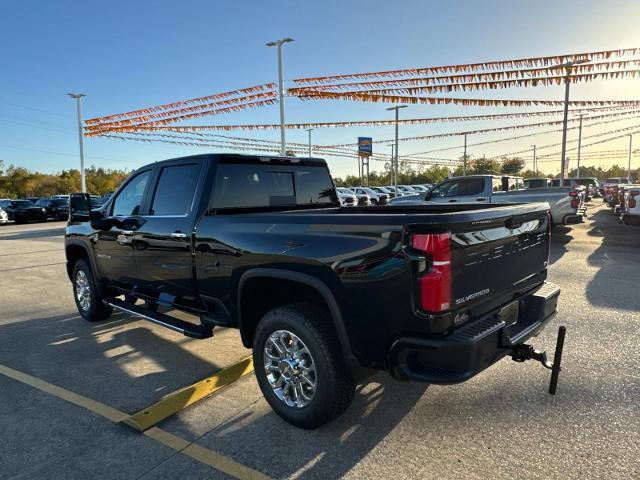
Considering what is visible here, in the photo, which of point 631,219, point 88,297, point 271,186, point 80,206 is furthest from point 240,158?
point 631,219

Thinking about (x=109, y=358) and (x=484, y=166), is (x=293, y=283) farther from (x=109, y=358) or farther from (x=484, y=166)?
(x=484, y=166)

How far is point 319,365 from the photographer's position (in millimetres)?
2910

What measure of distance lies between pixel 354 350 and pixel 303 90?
19459 millimetres

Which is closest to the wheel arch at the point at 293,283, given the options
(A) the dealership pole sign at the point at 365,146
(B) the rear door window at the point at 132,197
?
(B) the rear door window at the point at 132,197

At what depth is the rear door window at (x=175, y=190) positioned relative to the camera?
4070 millimetres

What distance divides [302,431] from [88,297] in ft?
12.9

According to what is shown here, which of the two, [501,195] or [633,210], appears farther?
[501,195]

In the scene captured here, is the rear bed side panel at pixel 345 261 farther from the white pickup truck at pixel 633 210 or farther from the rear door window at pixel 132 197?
the white pickup truck at pixel 633 210

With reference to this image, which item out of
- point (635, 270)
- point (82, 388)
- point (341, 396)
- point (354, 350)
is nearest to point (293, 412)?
point (341, 396)

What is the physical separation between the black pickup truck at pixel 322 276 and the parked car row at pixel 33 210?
2678 cm

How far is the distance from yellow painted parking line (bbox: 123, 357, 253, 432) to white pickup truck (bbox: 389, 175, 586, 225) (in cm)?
821

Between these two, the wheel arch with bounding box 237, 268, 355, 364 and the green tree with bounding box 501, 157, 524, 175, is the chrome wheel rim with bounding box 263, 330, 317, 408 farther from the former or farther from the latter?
the green tree with bounding box 501, 157, 524, 175

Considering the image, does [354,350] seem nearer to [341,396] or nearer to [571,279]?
[341,396]

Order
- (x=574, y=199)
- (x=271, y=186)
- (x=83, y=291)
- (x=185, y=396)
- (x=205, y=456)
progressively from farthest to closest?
(x=574, y=199), (x=83, y=291), (x=271, y=186), (x=185, y=396), (x=205, y=456)
